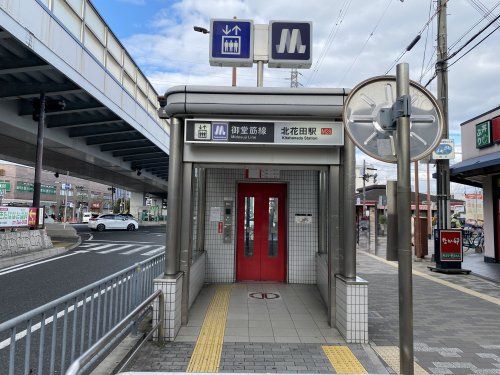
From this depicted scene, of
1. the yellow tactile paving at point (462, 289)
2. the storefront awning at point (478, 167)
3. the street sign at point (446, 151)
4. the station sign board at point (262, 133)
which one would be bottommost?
the yellow tactile paving at point (462, 289)

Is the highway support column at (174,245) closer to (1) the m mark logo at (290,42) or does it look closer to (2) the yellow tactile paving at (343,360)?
(2) the yellow tactile paving at (343,360)

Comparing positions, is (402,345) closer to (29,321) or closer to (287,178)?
(29,321)

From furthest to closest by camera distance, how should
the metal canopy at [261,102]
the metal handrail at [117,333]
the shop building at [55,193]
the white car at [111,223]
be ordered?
the shop building at [55,193]
the white car at [111,223]
the metal canopy at [261,102]
the metal handrail at [117,333]

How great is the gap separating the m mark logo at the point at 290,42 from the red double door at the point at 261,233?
3167 millimetres

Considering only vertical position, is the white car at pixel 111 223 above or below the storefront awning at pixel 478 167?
below

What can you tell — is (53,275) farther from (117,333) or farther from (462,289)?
(462,289)

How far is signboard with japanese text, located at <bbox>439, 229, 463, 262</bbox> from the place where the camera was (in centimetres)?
1125

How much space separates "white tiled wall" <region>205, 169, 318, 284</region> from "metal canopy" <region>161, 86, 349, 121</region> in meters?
3.35

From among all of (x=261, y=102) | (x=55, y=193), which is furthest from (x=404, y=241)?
(x=55, y=193)

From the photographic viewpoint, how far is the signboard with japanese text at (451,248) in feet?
36.9

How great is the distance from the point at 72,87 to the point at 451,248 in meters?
13.5

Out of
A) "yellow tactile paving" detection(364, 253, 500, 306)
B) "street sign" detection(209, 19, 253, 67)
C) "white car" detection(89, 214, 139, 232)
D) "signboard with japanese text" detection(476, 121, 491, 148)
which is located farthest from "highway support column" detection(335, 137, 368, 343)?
"white car" detection(89, 214, 139, 232)

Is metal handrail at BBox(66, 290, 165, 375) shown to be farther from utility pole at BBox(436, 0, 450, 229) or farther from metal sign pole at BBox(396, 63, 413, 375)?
utility pole at BBox(436, 0, 450, 229)

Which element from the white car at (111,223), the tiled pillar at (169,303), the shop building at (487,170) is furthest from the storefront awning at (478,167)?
the white car at (111,223)
